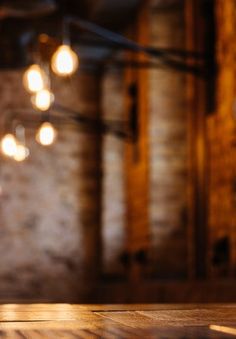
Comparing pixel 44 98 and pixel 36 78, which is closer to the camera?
pixel 36 78

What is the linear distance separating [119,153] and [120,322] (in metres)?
12.8

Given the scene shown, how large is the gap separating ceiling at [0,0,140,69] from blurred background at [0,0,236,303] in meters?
0.02

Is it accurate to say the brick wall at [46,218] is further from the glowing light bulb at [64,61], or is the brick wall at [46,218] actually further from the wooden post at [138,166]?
the glowing light bulb at [64,61]

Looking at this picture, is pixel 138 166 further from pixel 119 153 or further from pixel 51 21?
pixel 51 21

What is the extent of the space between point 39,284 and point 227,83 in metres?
6.92

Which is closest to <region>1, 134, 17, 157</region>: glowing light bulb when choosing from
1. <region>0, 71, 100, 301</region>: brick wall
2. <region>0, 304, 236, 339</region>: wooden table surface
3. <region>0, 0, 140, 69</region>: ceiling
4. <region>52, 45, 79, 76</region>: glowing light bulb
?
<region>0, 0, 140, 69</region>: ceiling

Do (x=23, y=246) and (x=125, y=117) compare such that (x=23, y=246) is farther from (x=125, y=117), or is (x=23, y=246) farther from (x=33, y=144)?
(x=125, y=117)

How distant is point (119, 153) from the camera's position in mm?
14453

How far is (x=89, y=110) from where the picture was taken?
1501 cm

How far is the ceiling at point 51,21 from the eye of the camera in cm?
1205

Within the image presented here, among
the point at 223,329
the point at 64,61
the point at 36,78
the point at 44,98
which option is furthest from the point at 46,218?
the point at 223,329

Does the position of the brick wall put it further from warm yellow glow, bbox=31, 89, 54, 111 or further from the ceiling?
warm yellow glow, bbox=31, 89, 54, 111

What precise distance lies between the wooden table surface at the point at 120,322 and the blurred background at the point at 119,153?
5.28m

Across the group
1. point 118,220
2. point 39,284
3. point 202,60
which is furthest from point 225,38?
point 39,284
